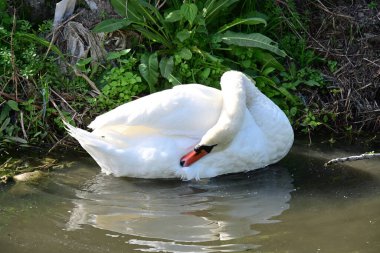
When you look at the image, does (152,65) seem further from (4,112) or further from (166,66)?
(4,112)

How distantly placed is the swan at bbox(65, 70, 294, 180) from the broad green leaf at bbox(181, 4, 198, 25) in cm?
121

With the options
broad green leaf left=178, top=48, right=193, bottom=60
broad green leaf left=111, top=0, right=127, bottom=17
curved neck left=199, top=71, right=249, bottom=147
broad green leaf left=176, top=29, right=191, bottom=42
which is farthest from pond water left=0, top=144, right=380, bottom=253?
broad green leaf left=111, top=0, right=127, bottom=17

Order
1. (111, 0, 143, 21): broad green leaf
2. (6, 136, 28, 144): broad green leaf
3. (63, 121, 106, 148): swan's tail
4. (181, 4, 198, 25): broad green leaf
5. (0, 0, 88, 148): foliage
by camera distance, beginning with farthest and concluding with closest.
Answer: (111, 0, 143, 21): broad green leaf → (181, 4, 198, 25): broad green leaf → (0, 0, 88, 148): foliage → (6, 136, 28, 144): broad green leaf → (63, 121, 106, 148): swan's tail

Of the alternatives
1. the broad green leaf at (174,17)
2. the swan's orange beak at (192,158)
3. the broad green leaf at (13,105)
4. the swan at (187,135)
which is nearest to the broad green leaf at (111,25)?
the broad green leaf at (174,17)

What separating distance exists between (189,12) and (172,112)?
158 cm

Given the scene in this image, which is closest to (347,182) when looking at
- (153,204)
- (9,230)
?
(153,204)

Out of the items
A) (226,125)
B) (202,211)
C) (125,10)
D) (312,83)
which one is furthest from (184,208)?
(125,10)

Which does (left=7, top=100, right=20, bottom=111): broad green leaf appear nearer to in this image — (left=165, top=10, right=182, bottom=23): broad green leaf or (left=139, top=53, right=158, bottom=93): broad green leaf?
(left=139, top=53, right=158, bottom=93): broad green leaf

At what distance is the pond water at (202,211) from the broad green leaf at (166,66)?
1.24 metres

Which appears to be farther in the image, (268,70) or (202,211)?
(268,70)

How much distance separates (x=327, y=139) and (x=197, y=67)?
1.45 m

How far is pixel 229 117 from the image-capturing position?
574 centimetres

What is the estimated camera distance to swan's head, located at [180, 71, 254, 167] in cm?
571

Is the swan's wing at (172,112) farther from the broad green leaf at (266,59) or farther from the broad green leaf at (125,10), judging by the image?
the broad green leaf at (125,10)
